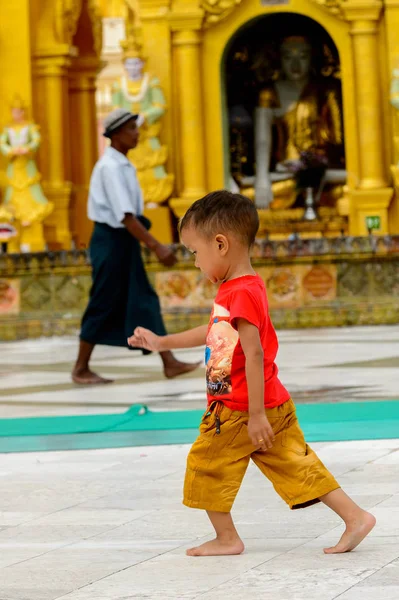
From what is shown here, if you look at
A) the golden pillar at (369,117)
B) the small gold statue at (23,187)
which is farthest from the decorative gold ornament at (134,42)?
the golden pillar at (369,117)

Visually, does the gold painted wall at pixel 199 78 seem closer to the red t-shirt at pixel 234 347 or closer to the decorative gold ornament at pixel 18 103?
the decorative gold ornament at pixel 18 103

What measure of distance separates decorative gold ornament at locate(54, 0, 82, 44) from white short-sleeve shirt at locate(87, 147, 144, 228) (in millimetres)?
10380

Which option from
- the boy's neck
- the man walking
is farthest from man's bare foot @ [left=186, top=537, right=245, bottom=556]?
the man walking

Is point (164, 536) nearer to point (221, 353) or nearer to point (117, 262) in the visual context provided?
point (221, 353)

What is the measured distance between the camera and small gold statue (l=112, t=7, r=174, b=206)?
1781 cm

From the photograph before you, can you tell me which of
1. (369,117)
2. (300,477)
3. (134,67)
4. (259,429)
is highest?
(134,67)

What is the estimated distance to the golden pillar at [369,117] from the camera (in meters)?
17.7

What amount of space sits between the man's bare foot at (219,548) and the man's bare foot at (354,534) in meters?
0.23

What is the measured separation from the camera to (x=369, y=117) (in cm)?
1780

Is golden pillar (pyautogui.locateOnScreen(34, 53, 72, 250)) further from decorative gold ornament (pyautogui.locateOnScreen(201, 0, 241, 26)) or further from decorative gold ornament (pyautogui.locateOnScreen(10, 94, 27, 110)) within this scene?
decorative gold ornament (pyautogui.locateOnScreen(201, 0, 241, 26))

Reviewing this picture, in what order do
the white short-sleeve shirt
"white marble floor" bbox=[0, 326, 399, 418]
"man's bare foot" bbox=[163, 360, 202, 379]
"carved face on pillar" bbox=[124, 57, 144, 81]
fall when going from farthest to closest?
"carved face on pillar" bbox=[124, 57, 144, 81] → "man's bare foot" bbox=[163, 360, 202, 379] → the white short-sleeve shirt → "white marble floor" bbox=[0, 326, 399, 418]

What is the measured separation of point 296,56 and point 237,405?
16058mm

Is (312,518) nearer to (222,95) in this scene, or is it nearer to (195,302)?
(195,302)

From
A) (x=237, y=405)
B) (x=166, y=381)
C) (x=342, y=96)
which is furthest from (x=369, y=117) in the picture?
(x=237, y=405)
